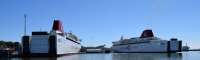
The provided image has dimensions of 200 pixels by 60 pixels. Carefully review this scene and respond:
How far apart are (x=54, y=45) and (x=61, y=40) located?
309 inches

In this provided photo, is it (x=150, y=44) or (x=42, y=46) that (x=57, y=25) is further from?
(x=150, y=44)

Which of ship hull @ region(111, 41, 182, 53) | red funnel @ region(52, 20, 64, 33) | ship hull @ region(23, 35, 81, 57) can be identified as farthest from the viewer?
ship hull @ region(111, 41, 182, 53)

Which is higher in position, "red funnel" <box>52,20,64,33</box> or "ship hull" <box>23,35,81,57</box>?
"red funnel" <box>52,20,64,33</box>

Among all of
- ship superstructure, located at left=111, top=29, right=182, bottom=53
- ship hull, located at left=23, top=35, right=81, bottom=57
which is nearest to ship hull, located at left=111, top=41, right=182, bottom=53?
ship superstructure, located at left=111, top=29, right=182, bottom=53

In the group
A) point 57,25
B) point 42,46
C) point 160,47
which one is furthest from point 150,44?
point 42,46

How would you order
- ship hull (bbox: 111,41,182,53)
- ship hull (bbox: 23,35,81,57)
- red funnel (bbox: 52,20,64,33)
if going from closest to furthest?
ship hull (bbox: 23,35,81,57), red funnel (bbox: 52,20,64,33), ship hull (bbox: 111,41,182,53)

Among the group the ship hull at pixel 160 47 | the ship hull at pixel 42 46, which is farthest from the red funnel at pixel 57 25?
the ship hull at pixel 160 47

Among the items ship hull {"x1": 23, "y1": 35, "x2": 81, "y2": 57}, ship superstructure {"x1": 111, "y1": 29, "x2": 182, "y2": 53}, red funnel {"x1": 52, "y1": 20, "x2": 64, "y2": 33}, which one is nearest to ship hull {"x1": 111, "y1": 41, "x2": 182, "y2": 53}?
ship superstructure {"x1": 111, "y1": 29, "x2": 182, "y2": 53}

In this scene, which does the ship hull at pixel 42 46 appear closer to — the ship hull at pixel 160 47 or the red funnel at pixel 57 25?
the red funnel at pixel 57 25

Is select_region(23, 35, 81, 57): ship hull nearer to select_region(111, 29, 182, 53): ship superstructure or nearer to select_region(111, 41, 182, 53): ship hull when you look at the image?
select_region(111, 41, 182, 53): ship hull

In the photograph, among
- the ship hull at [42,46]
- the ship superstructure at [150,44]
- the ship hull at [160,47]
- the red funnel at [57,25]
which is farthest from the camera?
the ship superstructure at [150,44]

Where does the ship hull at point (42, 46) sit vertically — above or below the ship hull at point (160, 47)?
above

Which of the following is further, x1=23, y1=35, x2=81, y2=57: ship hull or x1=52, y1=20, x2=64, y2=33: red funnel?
x1=52, y1=20, x2=64, y2=33: red funnel

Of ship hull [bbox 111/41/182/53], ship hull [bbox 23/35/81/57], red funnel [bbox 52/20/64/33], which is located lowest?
ship hull [bbox 111/41/182/53]
